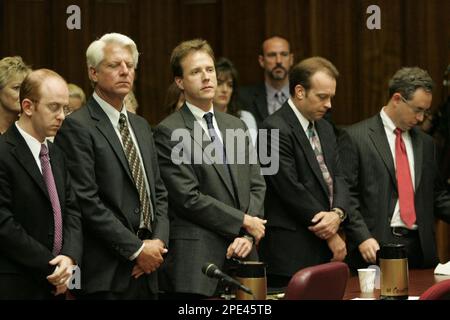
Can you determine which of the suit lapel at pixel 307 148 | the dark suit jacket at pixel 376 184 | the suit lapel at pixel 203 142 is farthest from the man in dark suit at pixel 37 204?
the dark suit jacket at pixel 376 184

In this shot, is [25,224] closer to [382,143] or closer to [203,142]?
[203,142]

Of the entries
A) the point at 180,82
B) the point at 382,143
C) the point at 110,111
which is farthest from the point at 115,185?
the point at 382,143

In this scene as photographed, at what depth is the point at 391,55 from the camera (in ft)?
22.4

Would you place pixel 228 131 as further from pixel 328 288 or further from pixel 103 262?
pixel 328 288

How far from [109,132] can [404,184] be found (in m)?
1.74

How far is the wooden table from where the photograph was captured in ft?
12.7

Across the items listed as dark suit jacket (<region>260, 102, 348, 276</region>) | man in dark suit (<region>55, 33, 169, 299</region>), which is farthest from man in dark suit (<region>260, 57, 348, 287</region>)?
man in dark suit (<region>55, 33, 169, 299</region>)

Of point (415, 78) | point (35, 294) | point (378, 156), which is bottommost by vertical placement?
point (35, 294)

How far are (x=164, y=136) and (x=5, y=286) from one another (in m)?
1.11

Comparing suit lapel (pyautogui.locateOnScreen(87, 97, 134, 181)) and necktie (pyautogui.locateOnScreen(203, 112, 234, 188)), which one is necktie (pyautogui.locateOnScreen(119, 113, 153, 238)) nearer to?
suit lapel (pyautogui.locateOnScreen(87, 97, 134, 181))

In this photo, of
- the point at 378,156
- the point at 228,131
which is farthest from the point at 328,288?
the point at 378,156

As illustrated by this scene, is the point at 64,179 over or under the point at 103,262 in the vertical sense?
over

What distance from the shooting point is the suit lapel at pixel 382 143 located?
199 inches

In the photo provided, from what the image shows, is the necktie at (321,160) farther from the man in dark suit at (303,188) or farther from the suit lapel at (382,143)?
the suit lapel at (382,143)
